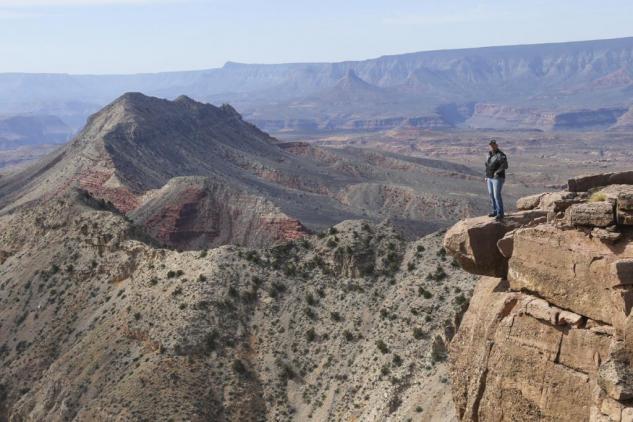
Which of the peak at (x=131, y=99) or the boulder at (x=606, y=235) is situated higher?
the boulder at (x=606, y=235)

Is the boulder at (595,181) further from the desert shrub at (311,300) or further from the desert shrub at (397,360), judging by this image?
the desert shrub at (311,300)

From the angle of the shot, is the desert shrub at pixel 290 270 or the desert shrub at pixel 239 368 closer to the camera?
the desert shrub at pixel 239 368

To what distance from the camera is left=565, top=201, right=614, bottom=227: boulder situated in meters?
16.9

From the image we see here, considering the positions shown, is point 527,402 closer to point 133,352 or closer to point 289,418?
point 289,418

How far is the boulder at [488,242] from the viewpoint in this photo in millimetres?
20828

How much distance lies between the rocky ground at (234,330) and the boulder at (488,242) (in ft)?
37.2

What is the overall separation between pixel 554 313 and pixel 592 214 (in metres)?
2.33

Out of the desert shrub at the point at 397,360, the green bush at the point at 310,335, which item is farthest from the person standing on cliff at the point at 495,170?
the green bush at the point at 310,335

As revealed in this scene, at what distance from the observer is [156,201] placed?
87562mm

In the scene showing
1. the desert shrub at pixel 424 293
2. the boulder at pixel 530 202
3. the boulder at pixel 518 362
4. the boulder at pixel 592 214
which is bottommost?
the desert shrub at pixel 424 293

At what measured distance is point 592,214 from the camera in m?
17.1

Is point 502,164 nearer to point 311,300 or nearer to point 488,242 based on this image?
point 488,242

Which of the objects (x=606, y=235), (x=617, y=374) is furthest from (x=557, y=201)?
(x=617, y=374)

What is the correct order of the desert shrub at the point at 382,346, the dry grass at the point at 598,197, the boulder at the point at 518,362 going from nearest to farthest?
the boulder at the point at 518,362, the dry grass at the point at 598,197, the desert shrub at the point at 382,346
